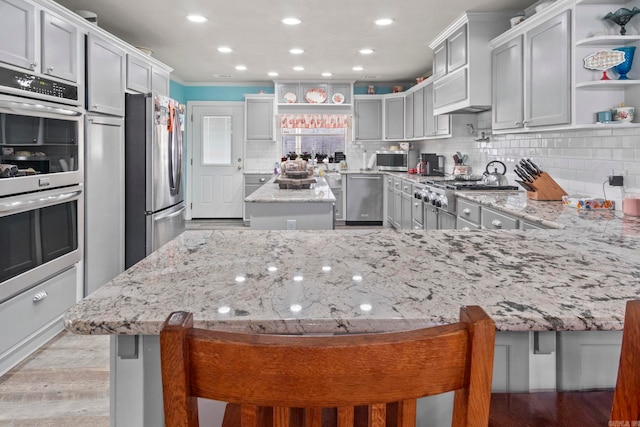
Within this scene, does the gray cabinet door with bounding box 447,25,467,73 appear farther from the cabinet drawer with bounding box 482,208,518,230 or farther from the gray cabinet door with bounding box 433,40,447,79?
the cabinet drawer with bounding box 482,208,518,230

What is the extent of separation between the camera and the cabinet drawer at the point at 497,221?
9.81 ft

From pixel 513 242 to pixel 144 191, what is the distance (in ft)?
11.0

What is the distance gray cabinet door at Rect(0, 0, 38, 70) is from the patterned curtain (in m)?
5.55

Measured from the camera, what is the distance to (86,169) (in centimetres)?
338

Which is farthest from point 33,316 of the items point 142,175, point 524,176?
point 524,176

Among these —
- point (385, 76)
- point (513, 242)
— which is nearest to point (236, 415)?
point (513, 242)

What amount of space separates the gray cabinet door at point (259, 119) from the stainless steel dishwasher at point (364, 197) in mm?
1608

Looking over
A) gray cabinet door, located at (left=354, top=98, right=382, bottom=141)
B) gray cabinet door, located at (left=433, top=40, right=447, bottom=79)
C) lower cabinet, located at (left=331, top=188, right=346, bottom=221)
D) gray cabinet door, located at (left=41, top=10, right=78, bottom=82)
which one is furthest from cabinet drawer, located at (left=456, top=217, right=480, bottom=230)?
gray cabinet door, located at (left=354, top=98, right=382, bottom=141)

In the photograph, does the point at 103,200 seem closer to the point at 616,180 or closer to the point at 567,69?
the point at 567,69

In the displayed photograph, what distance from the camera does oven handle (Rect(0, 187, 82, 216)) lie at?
249cm

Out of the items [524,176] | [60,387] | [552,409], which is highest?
[524,176]

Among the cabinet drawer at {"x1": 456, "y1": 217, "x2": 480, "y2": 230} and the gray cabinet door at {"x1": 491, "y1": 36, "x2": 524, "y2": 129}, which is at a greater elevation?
the gray cabinet door at {"x1": 491, "y1": 36, "x2": 524, "y2": 129}

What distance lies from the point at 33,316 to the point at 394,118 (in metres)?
6.28

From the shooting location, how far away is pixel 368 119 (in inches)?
317
